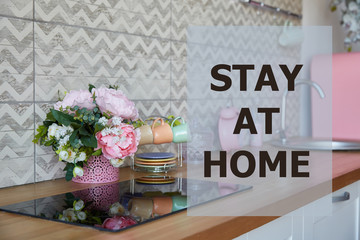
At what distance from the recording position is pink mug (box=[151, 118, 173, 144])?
5.13ft

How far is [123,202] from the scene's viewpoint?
112 cm

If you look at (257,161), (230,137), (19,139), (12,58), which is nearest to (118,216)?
(19,139)

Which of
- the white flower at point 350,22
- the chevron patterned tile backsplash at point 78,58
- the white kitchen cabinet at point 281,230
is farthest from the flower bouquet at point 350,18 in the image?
the white kitchen cabinet at point 281,230

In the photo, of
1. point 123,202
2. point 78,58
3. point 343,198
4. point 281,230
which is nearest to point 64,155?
point 123,202

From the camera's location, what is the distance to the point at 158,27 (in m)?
1.78

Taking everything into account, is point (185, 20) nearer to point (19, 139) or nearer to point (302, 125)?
point (19, 139)

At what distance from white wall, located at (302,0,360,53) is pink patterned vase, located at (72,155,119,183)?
1.79 m

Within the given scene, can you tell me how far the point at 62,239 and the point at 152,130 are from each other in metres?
0.78

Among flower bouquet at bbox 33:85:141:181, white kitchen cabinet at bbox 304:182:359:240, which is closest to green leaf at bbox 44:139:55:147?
flower bouquet at bbox 33:85:141:181

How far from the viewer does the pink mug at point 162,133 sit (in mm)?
1565

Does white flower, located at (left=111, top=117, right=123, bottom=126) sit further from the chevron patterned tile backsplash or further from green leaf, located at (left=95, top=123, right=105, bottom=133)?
the chevron patterned tile backsplash

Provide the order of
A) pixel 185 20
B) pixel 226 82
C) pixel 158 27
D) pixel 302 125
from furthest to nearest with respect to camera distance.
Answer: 1. pixel 302 125
2. pixel 226 82
3. pixel 185 20
4. pixel 158 27

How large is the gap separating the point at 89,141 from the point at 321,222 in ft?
2.57

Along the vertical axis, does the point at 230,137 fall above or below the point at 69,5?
below
